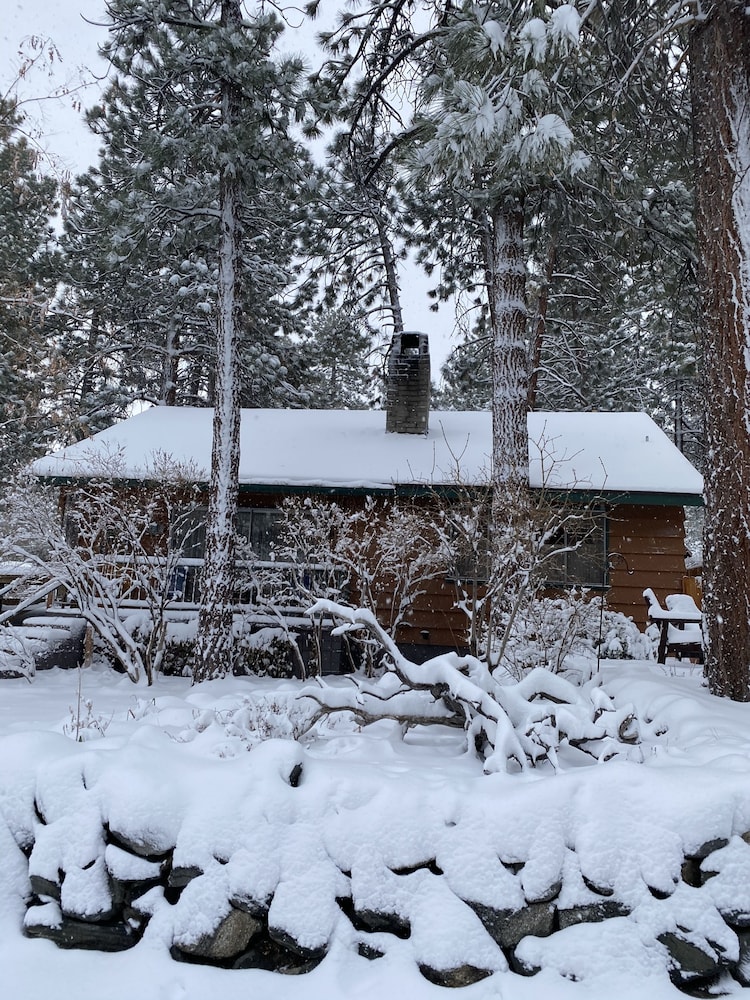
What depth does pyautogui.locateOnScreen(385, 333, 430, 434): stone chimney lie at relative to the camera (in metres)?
11.7

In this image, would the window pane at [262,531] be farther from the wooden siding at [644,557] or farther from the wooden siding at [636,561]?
the wooden siding at [644,557]

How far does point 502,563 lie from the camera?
6113 millimetres

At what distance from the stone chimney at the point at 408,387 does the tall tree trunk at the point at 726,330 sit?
21.6ft

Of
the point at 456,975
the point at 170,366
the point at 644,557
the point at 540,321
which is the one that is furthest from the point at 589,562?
the point at 170,366

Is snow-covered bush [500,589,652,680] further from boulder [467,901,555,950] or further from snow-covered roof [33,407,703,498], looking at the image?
boulder [467,901,555,950]

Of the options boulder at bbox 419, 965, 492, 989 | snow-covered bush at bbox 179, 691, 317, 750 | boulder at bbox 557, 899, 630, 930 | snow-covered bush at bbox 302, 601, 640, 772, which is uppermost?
snow-covered bush at bbox 302, 601, 640, 772

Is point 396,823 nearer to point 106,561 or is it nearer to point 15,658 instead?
point 106,561

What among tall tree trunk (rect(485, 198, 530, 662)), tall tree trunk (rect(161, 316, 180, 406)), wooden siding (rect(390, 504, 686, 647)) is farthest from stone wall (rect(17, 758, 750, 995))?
tall tree trunk (rect(161, 316, 180, 406))

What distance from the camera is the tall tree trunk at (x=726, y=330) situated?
4984mm

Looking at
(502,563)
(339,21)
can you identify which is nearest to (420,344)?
(339,21)

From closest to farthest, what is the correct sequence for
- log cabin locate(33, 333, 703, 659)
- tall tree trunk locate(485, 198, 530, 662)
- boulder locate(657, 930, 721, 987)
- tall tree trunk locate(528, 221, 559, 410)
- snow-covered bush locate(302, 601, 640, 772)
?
boulder locate(657, 930, 721, 987)
snow-covered bush locate(302, 601, 640, 772)
tall tree trunk locate(485, 198, 530, 662)
log cabin locate(33, 333, 703, 659)
tall tree trunk locate(528, 221, 559, 410)

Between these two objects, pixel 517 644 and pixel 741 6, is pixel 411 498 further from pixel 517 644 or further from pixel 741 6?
pixel 741 6

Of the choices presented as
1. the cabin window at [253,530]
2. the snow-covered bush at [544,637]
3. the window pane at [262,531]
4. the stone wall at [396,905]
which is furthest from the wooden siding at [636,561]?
the stone wall at [396,905]

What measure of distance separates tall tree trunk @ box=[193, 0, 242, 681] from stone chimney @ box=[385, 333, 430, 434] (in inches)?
167
